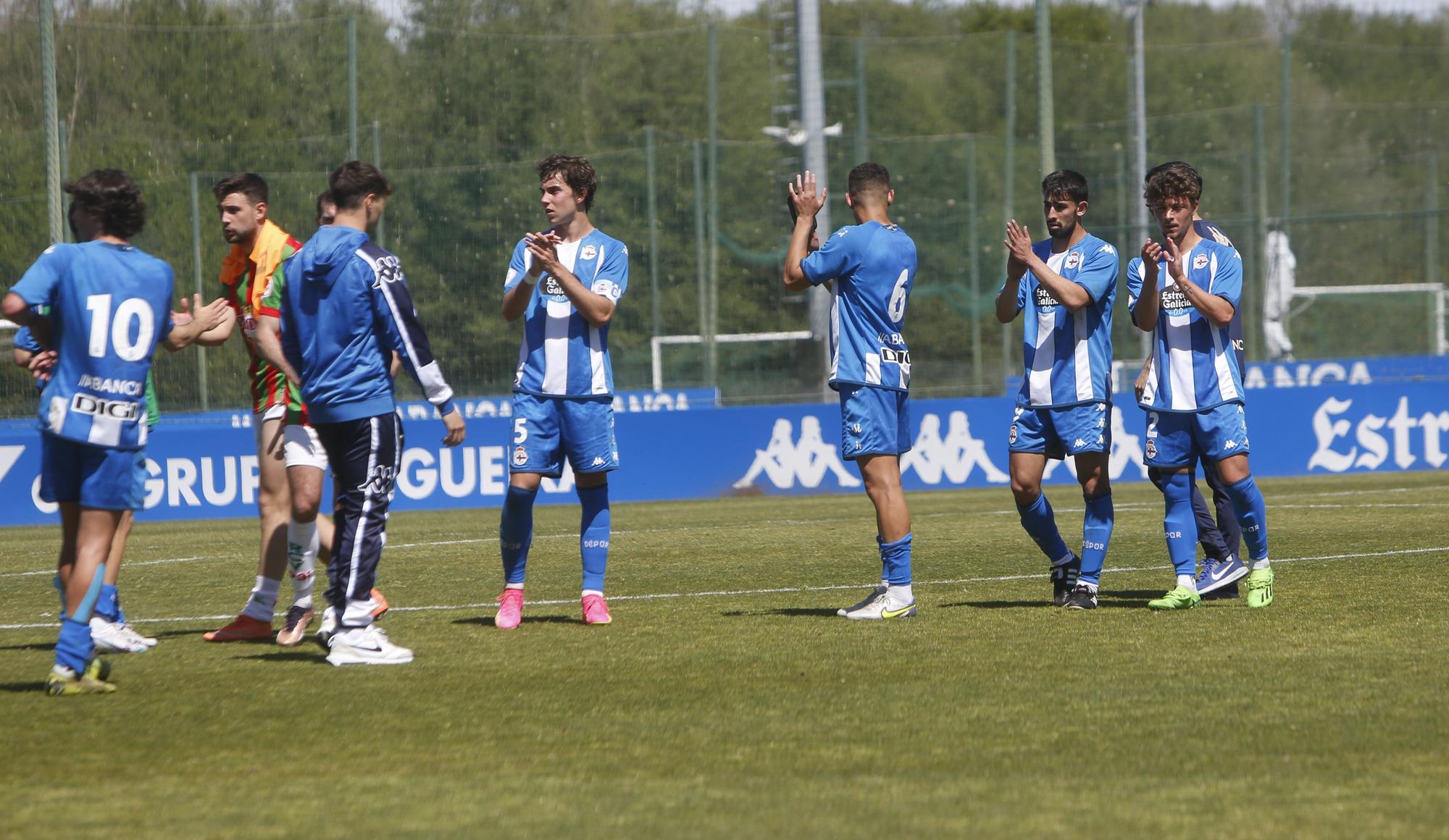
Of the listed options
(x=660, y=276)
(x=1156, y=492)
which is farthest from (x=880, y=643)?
(x=660, y=276)

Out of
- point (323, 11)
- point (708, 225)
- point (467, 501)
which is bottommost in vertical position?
point (467, 501)

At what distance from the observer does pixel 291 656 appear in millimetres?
7031

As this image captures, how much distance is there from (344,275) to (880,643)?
2.61 metres

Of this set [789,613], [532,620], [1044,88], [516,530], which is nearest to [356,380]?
[516,530]

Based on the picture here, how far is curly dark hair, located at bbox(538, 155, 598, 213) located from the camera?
A: 299 inches

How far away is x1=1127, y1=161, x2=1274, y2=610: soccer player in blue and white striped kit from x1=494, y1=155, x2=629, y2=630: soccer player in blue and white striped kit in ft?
8.12

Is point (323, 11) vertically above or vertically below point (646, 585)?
above

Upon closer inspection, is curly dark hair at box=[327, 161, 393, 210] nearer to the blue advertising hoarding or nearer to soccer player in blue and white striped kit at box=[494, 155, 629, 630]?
soccer player in blue and white striped kit at box=[494, 155, 629, 630]

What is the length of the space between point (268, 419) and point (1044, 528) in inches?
143

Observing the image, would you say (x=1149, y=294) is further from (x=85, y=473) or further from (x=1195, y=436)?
(x=85, y=473)

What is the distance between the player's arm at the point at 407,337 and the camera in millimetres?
6641

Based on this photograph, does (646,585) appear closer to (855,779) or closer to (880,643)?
(880,643)

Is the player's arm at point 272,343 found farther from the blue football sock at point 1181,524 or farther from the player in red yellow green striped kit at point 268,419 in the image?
the blue football sock at point 1181,524

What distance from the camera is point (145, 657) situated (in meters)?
7.04
